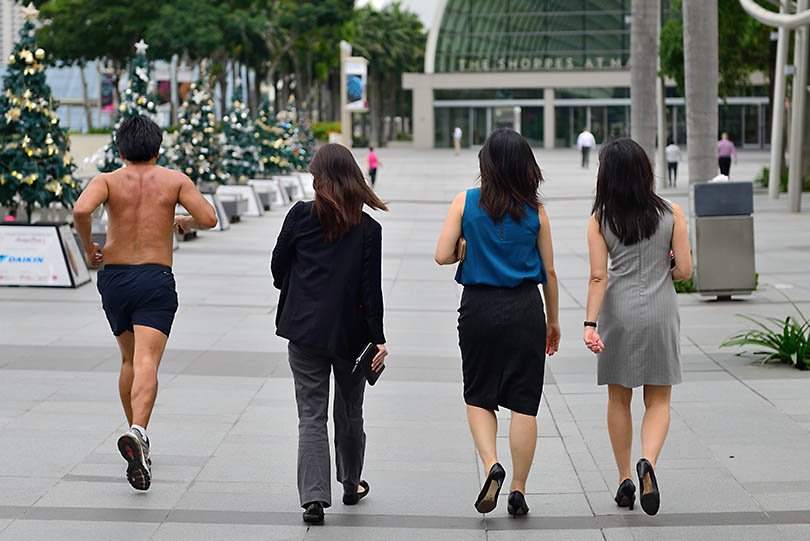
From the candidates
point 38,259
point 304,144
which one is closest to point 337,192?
point 38,259

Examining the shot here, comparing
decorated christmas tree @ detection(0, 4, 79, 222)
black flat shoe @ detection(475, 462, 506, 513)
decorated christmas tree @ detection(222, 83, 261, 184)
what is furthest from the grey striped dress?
decorated christmas tree @ detection(222, 83, 261, 184)

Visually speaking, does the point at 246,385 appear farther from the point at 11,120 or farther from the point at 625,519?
the point at 11,120

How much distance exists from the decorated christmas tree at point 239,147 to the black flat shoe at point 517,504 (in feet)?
88.7

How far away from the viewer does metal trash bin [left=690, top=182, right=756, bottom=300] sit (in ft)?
46.4

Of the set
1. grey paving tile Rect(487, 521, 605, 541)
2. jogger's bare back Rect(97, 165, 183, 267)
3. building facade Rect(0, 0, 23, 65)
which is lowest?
grey paving tile Rect(487, 521, 605, 541)

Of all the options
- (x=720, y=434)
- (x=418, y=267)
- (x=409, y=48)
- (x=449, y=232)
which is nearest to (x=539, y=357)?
(x=449, y=232)

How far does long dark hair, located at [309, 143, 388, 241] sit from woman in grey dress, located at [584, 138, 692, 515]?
1.02 metres

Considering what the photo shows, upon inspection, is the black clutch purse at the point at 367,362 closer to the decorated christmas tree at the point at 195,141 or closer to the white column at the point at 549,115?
the decorated christmas tree at the point at 195,141

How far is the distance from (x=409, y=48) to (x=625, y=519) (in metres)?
103

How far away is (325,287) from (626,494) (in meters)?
1.63

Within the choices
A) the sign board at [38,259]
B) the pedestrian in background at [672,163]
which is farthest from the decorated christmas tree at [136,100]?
the pedestrian in background at [672,163]

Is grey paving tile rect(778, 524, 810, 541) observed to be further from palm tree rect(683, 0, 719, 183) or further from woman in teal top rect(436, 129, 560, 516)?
palm tree rect(683, 0, 719, 183)

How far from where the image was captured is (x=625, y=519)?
19.7 feet

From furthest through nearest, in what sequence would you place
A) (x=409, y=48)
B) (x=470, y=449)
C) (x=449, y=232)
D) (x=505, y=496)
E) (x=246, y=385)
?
(x=409, y=48)
(x=246, y=385)
(x=470, y=449)
(x=505, y=496)
(x=449, y=232)
